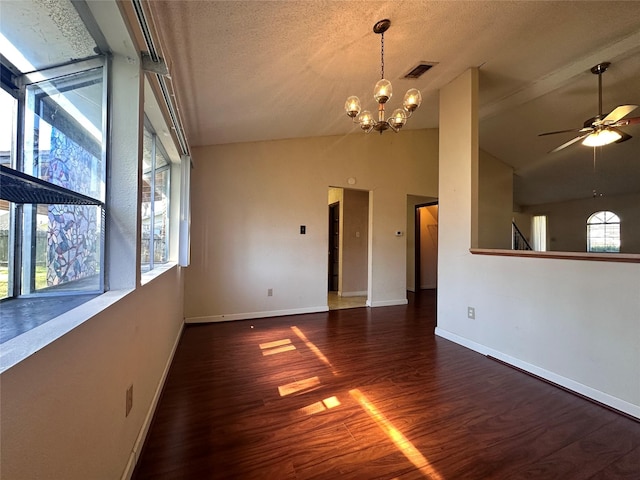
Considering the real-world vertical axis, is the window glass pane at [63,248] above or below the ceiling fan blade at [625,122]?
below

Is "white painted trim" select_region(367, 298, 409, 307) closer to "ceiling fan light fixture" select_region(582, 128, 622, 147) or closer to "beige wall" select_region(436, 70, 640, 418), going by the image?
"beige wall" select_region(436, 70, 640, 418)

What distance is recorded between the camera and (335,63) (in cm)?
224

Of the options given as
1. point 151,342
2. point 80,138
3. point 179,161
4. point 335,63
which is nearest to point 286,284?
point 179,161

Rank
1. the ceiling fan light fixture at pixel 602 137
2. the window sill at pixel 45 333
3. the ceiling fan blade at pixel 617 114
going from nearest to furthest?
the window sill at pixel 45 333 < the ceiling fan blade at pixel 617 114 < the ceiling fan light fixture at pixel 602 137

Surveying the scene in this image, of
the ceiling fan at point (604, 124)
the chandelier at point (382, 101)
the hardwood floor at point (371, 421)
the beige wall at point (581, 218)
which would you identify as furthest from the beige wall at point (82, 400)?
the beige wall at point (581, 218)

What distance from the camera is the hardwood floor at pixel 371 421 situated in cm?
130

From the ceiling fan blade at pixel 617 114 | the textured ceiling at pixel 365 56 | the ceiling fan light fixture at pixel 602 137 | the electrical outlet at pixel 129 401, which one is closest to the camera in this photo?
the electrical outlet at pixel 129 401

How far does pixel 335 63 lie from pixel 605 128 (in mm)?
2998

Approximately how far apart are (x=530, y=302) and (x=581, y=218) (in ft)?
25.5

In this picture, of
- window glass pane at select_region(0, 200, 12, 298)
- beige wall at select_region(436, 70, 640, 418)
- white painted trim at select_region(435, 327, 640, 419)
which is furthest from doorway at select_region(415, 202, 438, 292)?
window glass pane at select_region(0, 200, 12, 298)

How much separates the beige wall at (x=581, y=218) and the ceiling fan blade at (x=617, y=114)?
20.1ft

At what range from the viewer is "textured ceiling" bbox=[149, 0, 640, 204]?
65.5 inches

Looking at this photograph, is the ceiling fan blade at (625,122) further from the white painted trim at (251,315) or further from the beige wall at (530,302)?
the white painted trim at (251,315)

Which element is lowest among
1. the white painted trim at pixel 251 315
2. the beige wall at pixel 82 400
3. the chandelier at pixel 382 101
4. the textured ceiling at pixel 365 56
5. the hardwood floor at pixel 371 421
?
the hardwood floor at pixel 371 421
